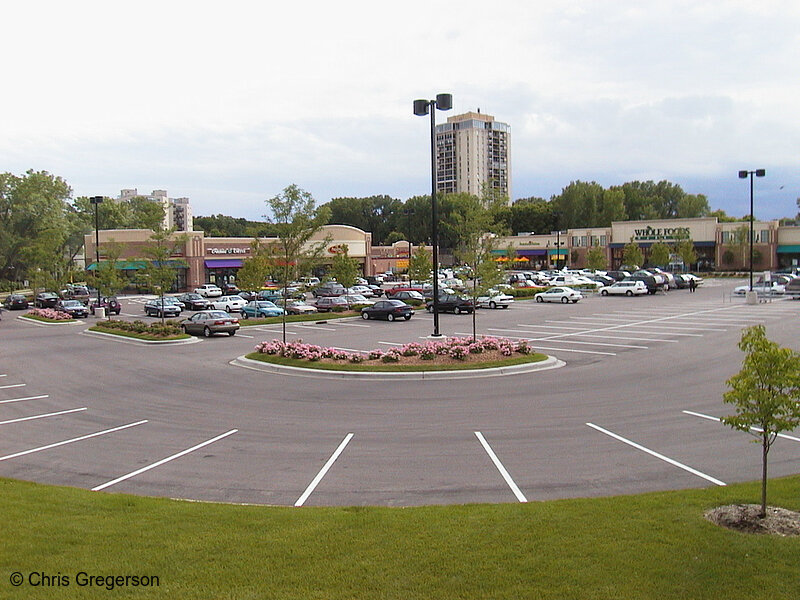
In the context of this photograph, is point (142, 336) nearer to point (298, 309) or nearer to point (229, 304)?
point (298, 309)

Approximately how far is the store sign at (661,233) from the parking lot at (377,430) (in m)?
67.1

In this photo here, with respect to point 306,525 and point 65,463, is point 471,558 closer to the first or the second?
point 306,525

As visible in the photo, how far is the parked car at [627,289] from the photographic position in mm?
56656

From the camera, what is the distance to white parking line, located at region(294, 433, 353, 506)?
361 inches

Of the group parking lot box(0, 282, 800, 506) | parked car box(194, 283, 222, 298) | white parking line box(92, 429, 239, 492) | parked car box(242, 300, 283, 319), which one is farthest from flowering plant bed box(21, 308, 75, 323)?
white parking line box(92, 429, 239, 492)

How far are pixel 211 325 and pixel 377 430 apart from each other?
71.4ft

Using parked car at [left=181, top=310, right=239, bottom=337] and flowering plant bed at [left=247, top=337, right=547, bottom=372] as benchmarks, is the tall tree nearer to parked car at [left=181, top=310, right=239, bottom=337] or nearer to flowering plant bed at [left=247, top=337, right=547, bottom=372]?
parked car at [left=181, top=310, right=239, bottom=337]

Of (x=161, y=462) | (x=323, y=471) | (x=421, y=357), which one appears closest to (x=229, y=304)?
(x=421, y=357)

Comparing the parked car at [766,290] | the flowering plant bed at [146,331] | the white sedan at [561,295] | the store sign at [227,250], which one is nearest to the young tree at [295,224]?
the flowering plant bed at [146,331]

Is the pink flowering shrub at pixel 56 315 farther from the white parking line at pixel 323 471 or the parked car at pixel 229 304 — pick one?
the white parking line at pixel 323 471

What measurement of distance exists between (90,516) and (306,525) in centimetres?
253

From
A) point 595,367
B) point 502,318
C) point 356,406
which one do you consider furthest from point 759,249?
point 356,406

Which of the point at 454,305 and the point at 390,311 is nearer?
the point at 390,311

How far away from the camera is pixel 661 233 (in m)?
90.9
